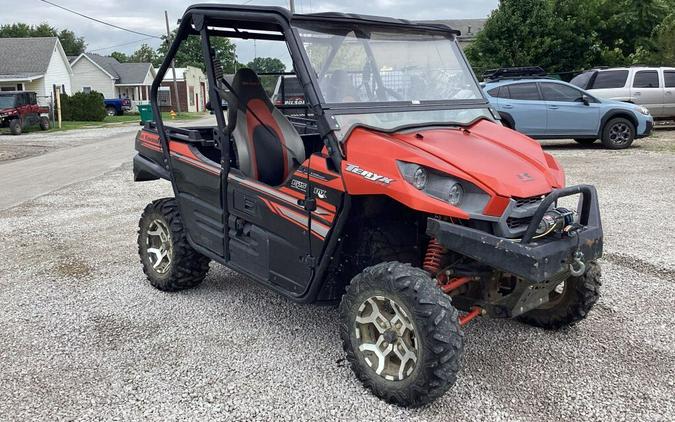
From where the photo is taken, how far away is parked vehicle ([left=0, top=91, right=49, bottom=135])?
90.9 feet

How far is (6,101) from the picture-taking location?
27812 millimetres

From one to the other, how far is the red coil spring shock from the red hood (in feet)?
1.73

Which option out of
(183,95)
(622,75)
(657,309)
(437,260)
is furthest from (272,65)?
(183,95)

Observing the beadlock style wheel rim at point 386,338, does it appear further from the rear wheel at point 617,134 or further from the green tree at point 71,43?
the green tree at point 71,43

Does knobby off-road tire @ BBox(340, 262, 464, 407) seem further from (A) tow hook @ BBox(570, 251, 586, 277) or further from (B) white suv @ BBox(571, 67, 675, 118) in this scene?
(B) white suv @ BBox(571, 67, 675, 118)

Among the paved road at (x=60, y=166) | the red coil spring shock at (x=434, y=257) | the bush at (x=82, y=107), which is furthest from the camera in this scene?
the bush at (x=82, y=107)

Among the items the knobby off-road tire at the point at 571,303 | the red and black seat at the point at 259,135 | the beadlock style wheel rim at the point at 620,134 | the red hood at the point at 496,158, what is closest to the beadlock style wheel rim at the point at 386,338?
the red hood at the point at 496,158

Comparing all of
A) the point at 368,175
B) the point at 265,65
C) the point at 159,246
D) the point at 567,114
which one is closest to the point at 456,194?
the point at 368,175

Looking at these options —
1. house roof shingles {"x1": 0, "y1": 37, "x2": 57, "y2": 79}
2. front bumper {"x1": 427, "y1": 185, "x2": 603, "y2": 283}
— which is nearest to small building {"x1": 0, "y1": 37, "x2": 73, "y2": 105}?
house roof shingles {"x1": 0, "y1": 37, "x2": 57, "y2": 79}

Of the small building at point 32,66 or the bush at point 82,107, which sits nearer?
the bush at point 82,107

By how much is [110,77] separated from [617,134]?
55243 millimetres

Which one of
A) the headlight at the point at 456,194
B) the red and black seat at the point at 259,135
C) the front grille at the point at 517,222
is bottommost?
the front grille at the point at 517,222

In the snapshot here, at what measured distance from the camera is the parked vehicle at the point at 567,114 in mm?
14531

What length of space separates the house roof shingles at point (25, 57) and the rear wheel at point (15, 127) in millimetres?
20265
